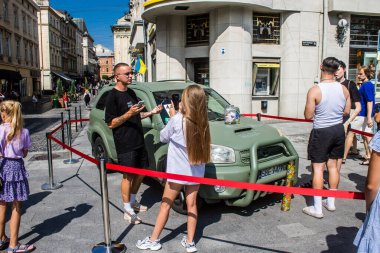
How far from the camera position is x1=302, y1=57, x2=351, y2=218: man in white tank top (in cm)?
437

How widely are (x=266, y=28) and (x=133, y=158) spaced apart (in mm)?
12619

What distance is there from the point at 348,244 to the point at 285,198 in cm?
105

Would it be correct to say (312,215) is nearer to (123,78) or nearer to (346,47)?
(123,78)

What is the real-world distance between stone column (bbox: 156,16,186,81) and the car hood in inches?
439

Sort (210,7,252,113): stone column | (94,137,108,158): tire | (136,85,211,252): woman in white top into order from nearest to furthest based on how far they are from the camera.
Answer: (136,85,211,252): woman in white top → (94,137,108,158): tire → (210,7,252,113): stone column

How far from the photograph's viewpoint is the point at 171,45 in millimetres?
15789

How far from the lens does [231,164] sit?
429 cm

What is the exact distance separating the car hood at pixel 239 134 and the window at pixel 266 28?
10.9 metres

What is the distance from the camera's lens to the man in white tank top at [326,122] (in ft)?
14.3

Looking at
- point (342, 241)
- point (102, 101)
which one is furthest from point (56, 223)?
point (342, 241)

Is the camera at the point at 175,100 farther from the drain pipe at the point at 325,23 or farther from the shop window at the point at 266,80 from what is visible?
the drain pipe at the point at 325,23

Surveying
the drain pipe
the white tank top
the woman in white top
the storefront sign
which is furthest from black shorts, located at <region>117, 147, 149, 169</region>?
the drain pipe

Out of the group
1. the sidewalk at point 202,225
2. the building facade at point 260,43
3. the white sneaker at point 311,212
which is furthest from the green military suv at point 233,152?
the building facade at point 260,43

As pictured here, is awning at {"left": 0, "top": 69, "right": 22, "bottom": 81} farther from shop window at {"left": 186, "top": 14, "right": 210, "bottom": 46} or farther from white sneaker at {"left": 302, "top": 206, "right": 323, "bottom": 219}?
white sneaker at {"left": 302, "top": 206, "right": 323, "bottom": 219}
